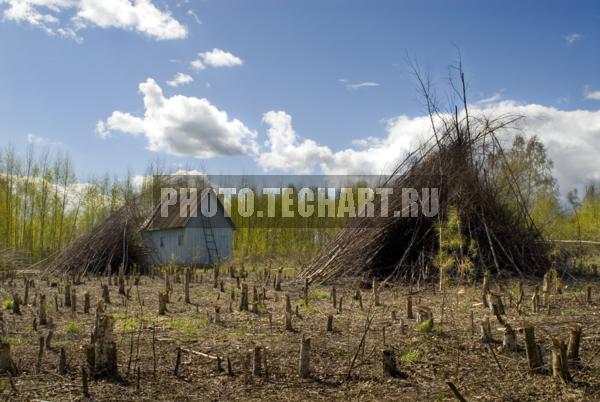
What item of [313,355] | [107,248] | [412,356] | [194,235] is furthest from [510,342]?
[194,235]

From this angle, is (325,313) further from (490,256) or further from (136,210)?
(136,210)

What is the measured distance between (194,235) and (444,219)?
44.9ft

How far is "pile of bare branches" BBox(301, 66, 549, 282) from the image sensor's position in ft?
29.1

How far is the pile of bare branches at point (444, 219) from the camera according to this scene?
8867 mm

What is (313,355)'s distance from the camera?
4238 millimetres

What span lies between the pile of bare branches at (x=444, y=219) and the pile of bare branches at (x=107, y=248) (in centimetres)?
575

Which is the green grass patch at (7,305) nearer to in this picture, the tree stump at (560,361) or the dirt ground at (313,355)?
the dirt ground at (313,355)

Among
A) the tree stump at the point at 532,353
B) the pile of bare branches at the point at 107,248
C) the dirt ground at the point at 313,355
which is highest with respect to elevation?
the pile of bare branches at the point at 107,248

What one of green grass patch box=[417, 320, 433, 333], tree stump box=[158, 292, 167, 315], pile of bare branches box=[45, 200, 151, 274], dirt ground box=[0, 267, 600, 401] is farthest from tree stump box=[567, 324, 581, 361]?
pile of bare branches box=[45, 200, 151, 274]

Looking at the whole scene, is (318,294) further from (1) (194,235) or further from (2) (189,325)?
(1) (194,235)

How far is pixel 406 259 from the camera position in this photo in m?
9.02

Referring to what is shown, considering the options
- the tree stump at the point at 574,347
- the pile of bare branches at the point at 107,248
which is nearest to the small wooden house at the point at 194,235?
the pile of bare branches at the point at 107,248

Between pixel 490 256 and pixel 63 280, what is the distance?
28.6ft

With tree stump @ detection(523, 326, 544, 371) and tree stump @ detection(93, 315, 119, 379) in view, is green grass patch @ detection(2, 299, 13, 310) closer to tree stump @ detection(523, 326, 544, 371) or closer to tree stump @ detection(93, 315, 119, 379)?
tree stump @ detection(93, 315, 119, 379)
